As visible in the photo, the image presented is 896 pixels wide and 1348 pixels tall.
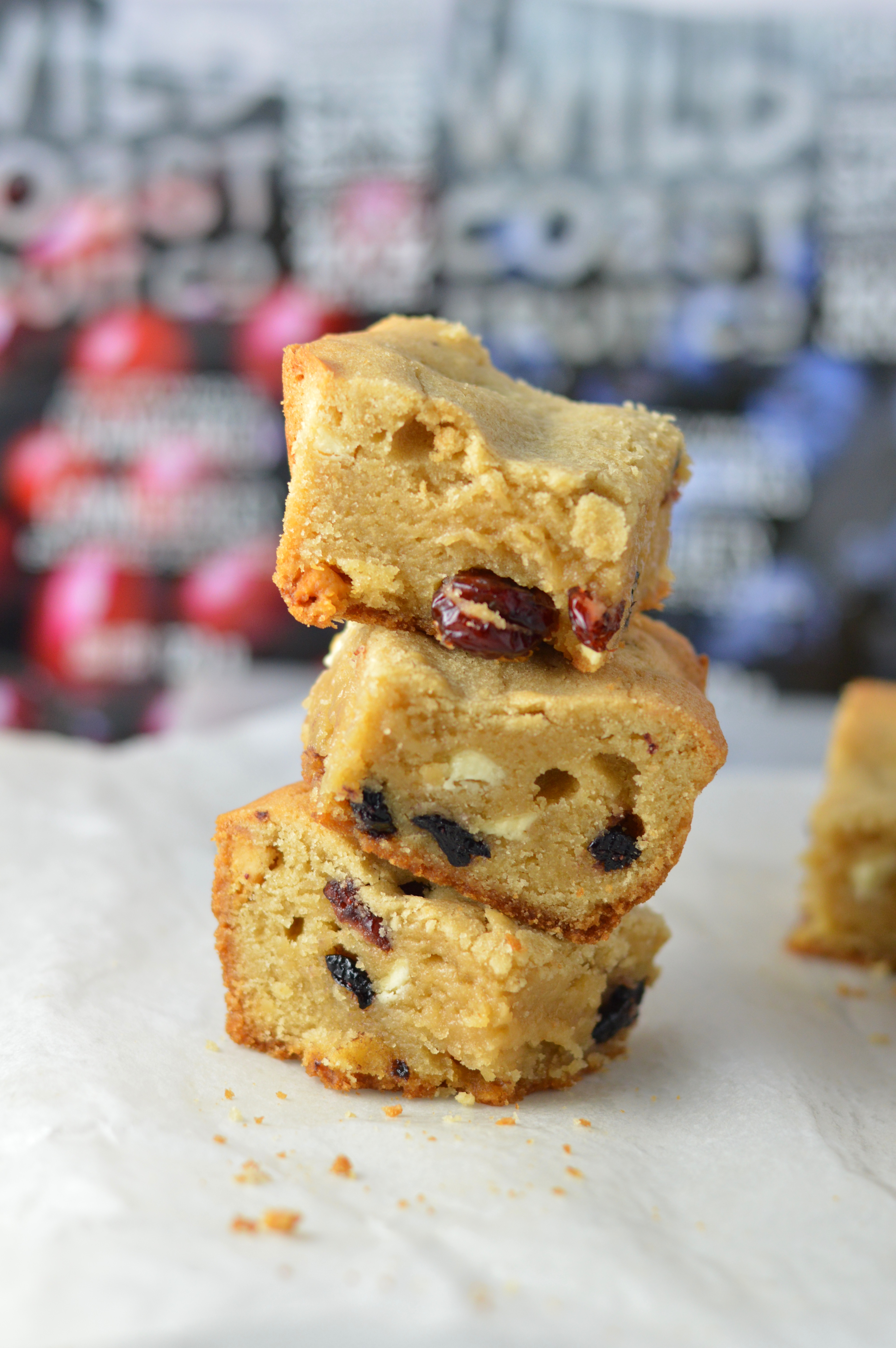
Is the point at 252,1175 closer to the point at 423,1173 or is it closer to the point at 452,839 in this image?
the point at 423,1173

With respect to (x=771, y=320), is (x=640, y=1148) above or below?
below

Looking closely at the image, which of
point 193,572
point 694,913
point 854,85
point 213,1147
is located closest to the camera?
point 213,1147

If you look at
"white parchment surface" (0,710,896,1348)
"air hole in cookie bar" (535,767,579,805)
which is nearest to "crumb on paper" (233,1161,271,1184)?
"white parchment surface" (0,710,896,1348)

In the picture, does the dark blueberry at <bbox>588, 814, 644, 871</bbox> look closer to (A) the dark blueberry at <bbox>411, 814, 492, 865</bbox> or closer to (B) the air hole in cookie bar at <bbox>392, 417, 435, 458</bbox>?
(A) the dark blueberry at <bbox>411, 814, 492, 865</bbox>

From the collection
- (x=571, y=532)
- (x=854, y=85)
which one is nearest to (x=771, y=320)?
(x=854, y=85)

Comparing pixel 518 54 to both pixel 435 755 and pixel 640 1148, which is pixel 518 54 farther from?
pixel 640 1148

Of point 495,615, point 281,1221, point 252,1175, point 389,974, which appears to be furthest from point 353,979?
point 495,615

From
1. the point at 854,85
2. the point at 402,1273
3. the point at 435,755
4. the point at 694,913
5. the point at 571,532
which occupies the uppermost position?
the point at 854,85
